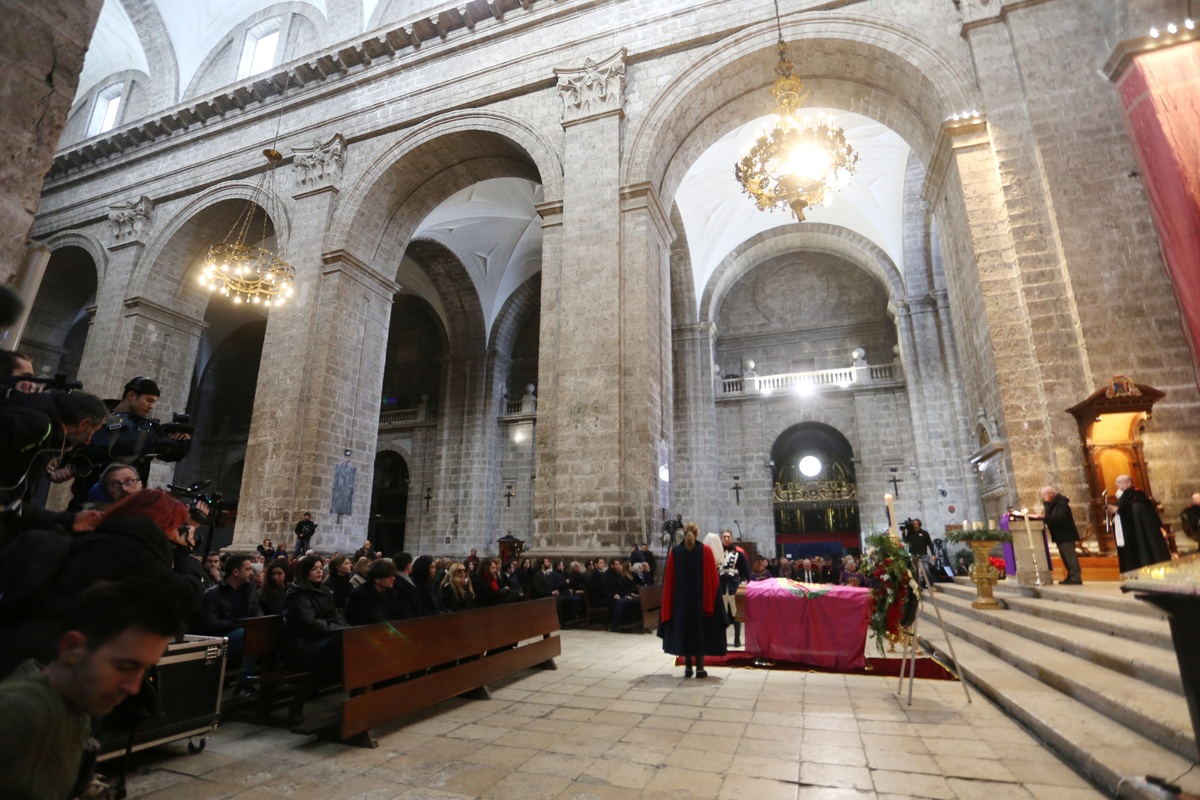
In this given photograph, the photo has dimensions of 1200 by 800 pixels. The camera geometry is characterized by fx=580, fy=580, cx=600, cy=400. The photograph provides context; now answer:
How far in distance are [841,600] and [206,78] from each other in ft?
60.9

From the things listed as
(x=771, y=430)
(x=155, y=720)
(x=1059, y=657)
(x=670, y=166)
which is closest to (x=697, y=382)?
(x=771, y=430)

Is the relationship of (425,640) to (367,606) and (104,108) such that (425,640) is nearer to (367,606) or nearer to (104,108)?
(367,606)

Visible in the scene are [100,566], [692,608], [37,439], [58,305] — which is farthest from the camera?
[58,305]

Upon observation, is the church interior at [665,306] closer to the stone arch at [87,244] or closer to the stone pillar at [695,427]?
the stone pillar at [695,427]

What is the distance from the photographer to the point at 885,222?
49.6 ft

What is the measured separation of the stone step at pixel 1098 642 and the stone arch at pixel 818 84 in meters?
6.91

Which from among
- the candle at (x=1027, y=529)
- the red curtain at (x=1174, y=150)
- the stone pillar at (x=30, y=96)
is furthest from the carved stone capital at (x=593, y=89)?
the candle at (x=1027, y=529)

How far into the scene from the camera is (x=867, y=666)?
17.3ft

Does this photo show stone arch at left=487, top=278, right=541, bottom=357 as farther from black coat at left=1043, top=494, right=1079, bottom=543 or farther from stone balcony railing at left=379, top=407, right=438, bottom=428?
black coat at left=1043, top=494, right=1079, bottom=543

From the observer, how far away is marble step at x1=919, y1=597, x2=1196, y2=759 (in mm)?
2371

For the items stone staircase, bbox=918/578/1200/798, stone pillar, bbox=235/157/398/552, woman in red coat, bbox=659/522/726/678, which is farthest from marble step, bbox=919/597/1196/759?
stone pillar, bbox=235/157/398/552

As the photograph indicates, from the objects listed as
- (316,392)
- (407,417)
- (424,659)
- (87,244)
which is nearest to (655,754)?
(424,659)

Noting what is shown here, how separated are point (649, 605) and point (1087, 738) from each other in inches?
208

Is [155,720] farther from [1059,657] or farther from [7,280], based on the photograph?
[1059,657]
